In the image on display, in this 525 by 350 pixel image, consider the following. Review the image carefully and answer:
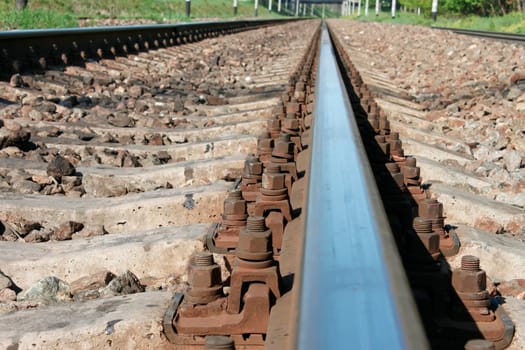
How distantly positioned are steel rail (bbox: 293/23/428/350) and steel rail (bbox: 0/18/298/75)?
5558 millimetres

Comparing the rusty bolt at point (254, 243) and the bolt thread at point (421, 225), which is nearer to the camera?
the rusty bolt at point (254, 243)

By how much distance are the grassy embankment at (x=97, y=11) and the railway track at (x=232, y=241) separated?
1070 centimetres

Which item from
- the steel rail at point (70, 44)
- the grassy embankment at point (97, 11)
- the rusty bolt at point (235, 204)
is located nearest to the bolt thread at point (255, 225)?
the rusty bolt at point (235, 204)

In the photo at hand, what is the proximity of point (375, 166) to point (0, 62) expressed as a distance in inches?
196

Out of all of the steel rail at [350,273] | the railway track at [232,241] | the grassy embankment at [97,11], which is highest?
the grassy embankment at [97,11]

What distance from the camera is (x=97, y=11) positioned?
1391 inches

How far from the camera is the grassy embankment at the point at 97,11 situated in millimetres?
15870

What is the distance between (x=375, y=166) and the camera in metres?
3.23

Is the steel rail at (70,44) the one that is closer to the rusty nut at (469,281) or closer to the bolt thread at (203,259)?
the bolt thread at (203,259)

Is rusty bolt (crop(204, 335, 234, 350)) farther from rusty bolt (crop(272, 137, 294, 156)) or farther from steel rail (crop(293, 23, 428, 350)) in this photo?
rusty bolt (crop(272, 137, 294, 156))

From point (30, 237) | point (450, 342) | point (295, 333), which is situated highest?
point (295, 333)

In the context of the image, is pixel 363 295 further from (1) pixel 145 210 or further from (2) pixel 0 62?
(2) pixel 0 62

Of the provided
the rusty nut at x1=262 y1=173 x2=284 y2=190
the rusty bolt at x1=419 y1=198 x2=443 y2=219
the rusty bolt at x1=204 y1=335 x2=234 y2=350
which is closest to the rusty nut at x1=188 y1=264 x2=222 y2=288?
the rusty bolt at x1=204 y1=335 x2=234 y2=350

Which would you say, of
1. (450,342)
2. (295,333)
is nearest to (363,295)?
(295,333)
